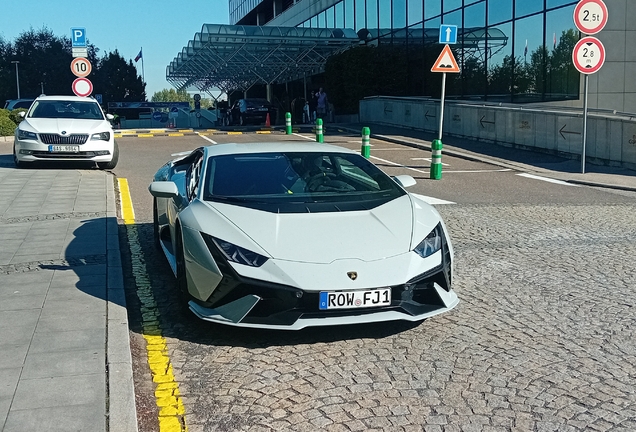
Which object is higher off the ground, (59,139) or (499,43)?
(499,43)

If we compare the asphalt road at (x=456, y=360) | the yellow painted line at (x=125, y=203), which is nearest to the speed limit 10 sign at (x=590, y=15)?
the asphalt road at (x=456, y=360)

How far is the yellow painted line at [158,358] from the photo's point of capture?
3772 millimetres

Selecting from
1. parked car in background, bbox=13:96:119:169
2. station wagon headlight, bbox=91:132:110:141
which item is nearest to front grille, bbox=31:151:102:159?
parked car in background, bbox=13:96:119:169

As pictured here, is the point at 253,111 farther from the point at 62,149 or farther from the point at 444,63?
the point at 62,149

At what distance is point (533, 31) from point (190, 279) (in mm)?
22852

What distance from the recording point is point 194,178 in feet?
20.3

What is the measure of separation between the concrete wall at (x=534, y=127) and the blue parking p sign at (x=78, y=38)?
11.4 m

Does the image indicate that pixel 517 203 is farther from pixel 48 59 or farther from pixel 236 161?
pixel 48 59

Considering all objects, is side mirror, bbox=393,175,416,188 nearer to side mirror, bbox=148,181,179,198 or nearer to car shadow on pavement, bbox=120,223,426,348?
car shadow on pavement, bbox=120,223,426,348

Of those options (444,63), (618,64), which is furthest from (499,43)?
(444,63)

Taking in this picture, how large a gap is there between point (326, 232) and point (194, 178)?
5.59ft

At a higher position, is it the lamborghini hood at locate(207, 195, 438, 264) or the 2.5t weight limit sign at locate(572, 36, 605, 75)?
the 2.5t weight limit sign at locate(572, 36, 605, 75)

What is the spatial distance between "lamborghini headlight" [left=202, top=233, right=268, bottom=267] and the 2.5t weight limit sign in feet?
36.7

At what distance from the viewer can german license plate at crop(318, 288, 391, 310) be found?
456cm
